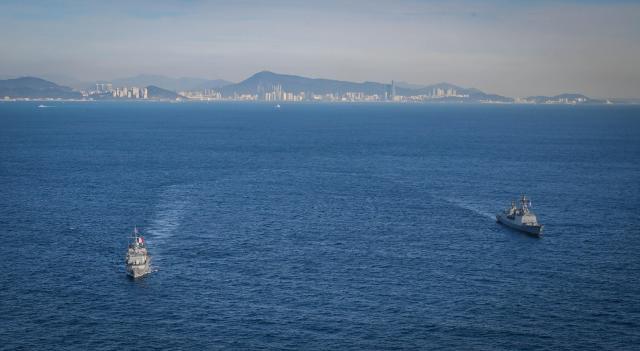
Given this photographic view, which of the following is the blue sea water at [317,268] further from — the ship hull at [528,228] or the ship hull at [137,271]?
the ship hull at [528,228]

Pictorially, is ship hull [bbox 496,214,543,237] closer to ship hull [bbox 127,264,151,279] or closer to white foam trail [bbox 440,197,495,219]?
white foam trail [bbox 440,197,495,219]

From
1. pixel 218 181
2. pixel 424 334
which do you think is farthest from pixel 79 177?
pixel 424 334

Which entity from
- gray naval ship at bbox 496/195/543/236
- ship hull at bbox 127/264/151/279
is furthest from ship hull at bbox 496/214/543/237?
ship hull at bbox 127/264/151/279

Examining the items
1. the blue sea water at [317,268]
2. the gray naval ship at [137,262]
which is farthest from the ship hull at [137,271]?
the blue sea water at [317,268]

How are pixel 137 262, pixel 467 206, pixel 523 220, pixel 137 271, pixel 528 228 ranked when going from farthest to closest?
pixel 467 206 → pixel 523 220 → pixel 528 228 → pixel 137 262 → pixel 137 271

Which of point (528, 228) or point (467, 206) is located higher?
point (467, 206)

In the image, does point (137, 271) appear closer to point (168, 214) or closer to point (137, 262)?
point (137, 262)

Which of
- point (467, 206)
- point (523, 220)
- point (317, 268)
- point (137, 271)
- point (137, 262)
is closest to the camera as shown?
point (137, 271)

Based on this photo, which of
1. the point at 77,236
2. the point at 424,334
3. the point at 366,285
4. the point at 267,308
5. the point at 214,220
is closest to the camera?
the point at 424,334

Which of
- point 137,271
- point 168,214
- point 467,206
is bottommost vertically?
point 137,271

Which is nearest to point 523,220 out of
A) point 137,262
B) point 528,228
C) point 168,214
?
point 528,228

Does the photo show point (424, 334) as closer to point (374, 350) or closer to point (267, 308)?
point (374, 350)
